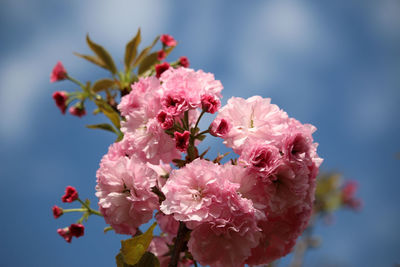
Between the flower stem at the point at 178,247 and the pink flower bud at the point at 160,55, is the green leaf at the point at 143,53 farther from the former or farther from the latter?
the flower stem at the point at 178,247

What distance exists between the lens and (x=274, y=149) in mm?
852

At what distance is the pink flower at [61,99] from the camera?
1.52 meters

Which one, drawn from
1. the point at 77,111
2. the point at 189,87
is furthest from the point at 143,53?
the point at 189,87

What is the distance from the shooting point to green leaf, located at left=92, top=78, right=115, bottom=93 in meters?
1.44

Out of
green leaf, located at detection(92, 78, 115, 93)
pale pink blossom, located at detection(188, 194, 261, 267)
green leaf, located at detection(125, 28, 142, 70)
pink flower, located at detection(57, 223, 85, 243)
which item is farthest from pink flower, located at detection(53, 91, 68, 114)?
pale pink blossom, located at detection(188, 194, 261, 267)

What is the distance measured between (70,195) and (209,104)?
59 cm

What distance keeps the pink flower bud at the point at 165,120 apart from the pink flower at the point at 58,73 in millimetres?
901

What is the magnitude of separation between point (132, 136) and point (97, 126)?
37 centimetres

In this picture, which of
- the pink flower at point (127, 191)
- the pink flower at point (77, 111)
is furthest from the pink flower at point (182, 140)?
the pink flower at point (77, 111)

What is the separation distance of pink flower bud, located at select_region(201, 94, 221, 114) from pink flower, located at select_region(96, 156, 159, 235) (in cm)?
23

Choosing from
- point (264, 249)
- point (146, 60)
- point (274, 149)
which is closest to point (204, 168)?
point (274, 149)

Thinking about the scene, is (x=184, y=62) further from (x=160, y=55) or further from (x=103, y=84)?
(x=103, y=84)

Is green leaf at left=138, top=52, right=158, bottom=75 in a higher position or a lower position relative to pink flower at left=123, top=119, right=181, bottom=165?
higher

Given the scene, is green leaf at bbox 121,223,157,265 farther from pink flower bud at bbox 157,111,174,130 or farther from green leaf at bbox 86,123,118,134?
green leaf at bbox 86,123,118,134
